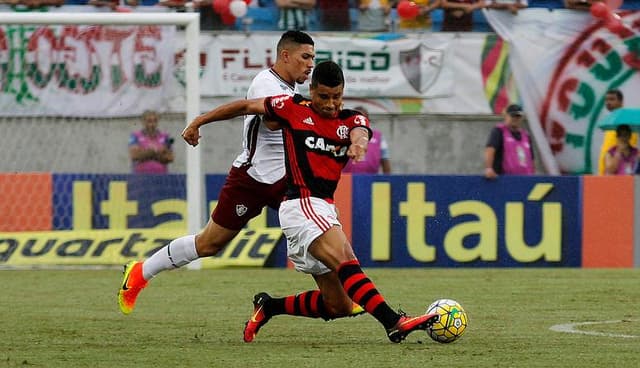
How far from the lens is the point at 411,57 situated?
1812 centimetres

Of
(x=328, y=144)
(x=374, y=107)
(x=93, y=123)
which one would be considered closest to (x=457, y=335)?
(x=328, y=144)

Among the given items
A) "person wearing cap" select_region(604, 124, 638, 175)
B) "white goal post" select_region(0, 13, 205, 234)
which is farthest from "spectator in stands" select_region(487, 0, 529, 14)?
"white goal post" select_region(0, 13, 205, 234)

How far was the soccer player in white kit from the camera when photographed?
9.38 metres

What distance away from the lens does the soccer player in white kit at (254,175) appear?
9.38 metres

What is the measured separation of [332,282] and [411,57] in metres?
10.1

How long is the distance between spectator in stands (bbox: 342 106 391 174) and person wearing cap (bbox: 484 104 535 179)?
1.23 meters

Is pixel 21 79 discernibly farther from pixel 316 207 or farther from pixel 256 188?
pixel 316 207

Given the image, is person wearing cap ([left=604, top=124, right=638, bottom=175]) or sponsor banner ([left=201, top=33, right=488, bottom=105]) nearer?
person wearing cap ([left=604, top=124, right=638, bottom=175])

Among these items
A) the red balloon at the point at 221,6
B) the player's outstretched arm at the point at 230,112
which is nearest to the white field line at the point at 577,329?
the player's outstretched arm at the point at 230,112

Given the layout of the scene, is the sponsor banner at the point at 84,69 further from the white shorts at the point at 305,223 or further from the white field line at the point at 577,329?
the white shorts at the point at 305,223

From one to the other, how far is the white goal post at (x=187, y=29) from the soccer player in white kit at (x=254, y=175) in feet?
16.3

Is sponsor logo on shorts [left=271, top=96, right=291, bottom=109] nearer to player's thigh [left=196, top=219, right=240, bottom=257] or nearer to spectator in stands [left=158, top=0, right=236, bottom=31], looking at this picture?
player's thigh [left=196, top=219, right=240, bottom=257]

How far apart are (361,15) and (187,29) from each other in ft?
12.8

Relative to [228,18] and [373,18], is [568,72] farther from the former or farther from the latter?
[228,18]
